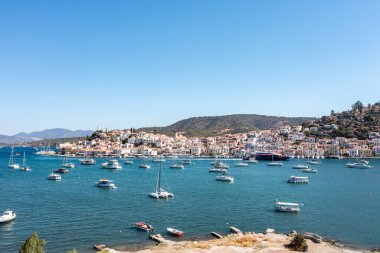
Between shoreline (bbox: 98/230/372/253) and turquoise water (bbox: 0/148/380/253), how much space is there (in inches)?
87.7

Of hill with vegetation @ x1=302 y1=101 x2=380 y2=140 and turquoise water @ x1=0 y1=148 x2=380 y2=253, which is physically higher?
hill with vegetation @ x1=302 y1=101 x2=380 y2=140

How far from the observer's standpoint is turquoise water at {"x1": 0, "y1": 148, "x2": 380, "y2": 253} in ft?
107

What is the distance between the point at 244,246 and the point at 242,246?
15cm

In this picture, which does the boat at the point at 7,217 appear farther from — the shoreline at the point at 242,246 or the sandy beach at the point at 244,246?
the sandy beach at the point at 244,246

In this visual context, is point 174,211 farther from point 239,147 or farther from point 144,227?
point 239,147

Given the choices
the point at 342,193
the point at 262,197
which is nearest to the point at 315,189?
the point at 342,193

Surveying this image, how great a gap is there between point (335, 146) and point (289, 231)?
435 ft

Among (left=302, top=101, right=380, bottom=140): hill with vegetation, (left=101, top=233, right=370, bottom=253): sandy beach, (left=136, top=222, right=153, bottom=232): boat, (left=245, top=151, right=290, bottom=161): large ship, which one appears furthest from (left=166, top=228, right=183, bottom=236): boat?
(left=302, top=101, right=380, bottom=140): hill with vegetation

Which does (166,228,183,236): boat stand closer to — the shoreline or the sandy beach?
the shoreline

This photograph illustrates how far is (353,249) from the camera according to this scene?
1163 inches

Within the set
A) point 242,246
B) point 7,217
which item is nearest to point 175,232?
point 242,246

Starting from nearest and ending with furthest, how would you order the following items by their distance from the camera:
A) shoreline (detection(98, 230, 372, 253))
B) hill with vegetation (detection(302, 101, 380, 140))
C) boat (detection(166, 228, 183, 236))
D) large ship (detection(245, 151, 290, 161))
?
shoreline (detection(98, 230, 372, 253)), boat (detection(166, 228, 183, 236)), large ship (detection(245, 151, 290, 161)), hill with vegetation (detection(302, 101, 380, 140))

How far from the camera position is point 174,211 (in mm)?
42594

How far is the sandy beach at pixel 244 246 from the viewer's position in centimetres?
2488
